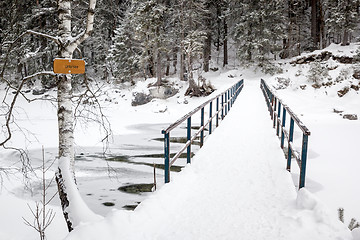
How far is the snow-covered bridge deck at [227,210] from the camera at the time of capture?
326 centimetres

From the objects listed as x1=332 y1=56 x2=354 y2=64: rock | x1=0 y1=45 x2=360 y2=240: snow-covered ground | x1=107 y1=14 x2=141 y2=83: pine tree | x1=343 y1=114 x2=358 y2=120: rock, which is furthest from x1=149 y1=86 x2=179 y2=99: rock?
x1=343 y1=114 x2=358 y2=120: rock

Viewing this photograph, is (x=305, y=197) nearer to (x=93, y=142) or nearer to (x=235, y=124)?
(x=235, y=124)

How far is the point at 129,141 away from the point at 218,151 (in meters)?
7.44

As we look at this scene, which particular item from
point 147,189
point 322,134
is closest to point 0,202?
point 147,189

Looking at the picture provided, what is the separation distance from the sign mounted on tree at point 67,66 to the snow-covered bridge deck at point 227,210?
2253 mm

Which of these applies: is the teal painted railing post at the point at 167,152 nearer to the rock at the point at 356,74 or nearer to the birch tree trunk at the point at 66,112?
the birch tree trunk at the point at 66,112

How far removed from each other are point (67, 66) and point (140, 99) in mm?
22546

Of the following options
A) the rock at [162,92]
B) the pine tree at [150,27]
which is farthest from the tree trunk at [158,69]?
the rock at [162,92]

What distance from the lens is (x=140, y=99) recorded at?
87.2 feet

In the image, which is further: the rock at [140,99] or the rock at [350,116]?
the rock at [140,99]

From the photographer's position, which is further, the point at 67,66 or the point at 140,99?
the point at 140,99

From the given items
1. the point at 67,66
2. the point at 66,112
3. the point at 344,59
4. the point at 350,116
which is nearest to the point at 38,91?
the point at 66,112

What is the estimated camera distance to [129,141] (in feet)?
44.6

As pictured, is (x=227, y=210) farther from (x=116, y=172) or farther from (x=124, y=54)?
(x=124, y=54)
